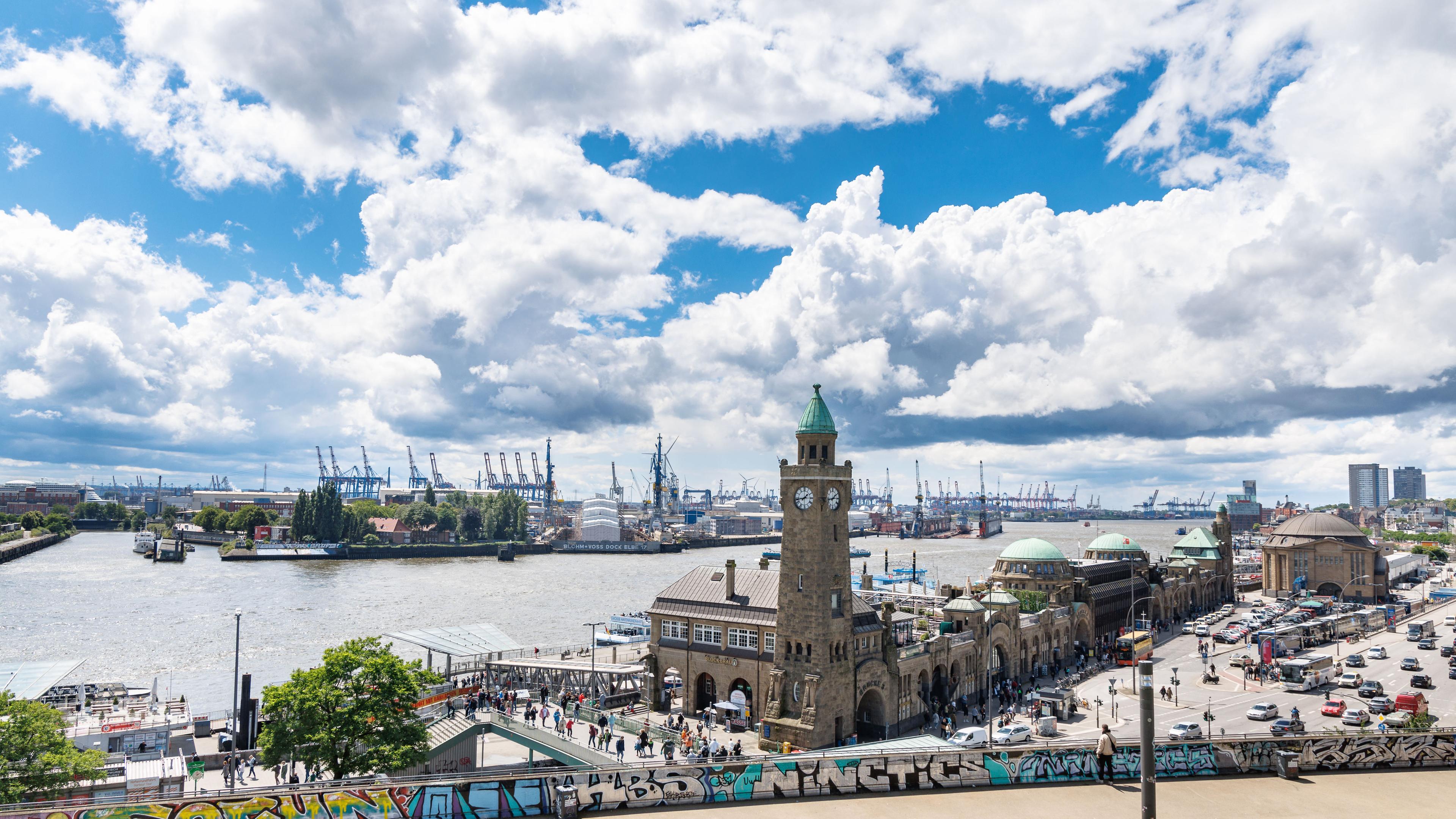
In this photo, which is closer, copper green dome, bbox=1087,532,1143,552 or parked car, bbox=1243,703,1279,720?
parked car, bbox=1243,703,1279,720

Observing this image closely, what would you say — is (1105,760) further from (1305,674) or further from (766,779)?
(1305,674)

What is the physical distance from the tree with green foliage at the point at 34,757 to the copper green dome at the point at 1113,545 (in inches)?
4286

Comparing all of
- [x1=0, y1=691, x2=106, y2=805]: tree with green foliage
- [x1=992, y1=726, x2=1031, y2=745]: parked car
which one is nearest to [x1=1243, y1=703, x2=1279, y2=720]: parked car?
[x1=992, y1=726, x2=1031, y2=745]: parked car

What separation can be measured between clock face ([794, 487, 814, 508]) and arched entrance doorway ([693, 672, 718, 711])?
1313cm

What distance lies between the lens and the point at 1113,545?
115 m

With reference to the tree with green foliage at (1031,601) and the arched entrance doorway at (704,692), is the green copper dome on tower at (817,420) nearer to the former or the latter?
the arched entrance doorway at (704,692)

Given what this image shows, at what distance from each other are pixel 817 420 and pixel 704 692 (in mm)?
19004

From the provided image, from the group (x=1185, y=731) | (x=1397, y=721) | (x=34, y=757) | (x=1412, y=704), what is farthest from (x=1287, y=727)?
(x=34, y=757)

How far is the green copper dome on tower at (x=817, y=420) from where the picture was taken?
51.4 m

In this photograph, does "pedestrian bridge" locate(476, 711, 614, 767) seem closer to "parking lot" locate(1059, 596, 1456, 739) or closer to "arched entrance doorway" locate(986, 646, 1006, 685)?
"parking lot" locate(1059, 596, 1456, 739)

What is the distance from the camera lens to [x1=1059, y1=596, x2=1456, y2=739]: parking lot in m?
55.9

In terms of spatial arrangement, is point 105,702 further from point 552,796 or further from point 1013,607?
point 1013,607

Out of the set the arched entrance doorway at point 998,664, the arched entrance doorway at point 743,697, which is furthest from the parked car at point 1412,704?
the arched entrance doorway at point 743,697

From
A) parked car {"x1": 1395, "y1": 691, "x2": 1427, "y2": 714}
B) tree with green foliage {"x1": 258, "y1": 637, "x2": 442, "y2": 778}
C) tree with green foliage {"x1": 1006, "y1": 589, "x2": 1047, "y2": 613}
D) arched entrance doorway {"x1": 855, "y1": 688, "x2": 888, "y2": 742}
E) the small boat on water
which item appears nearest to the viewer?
tree with green foliage {"x1": 258, "y1": 637, "x2": 442, "y2": 778}
